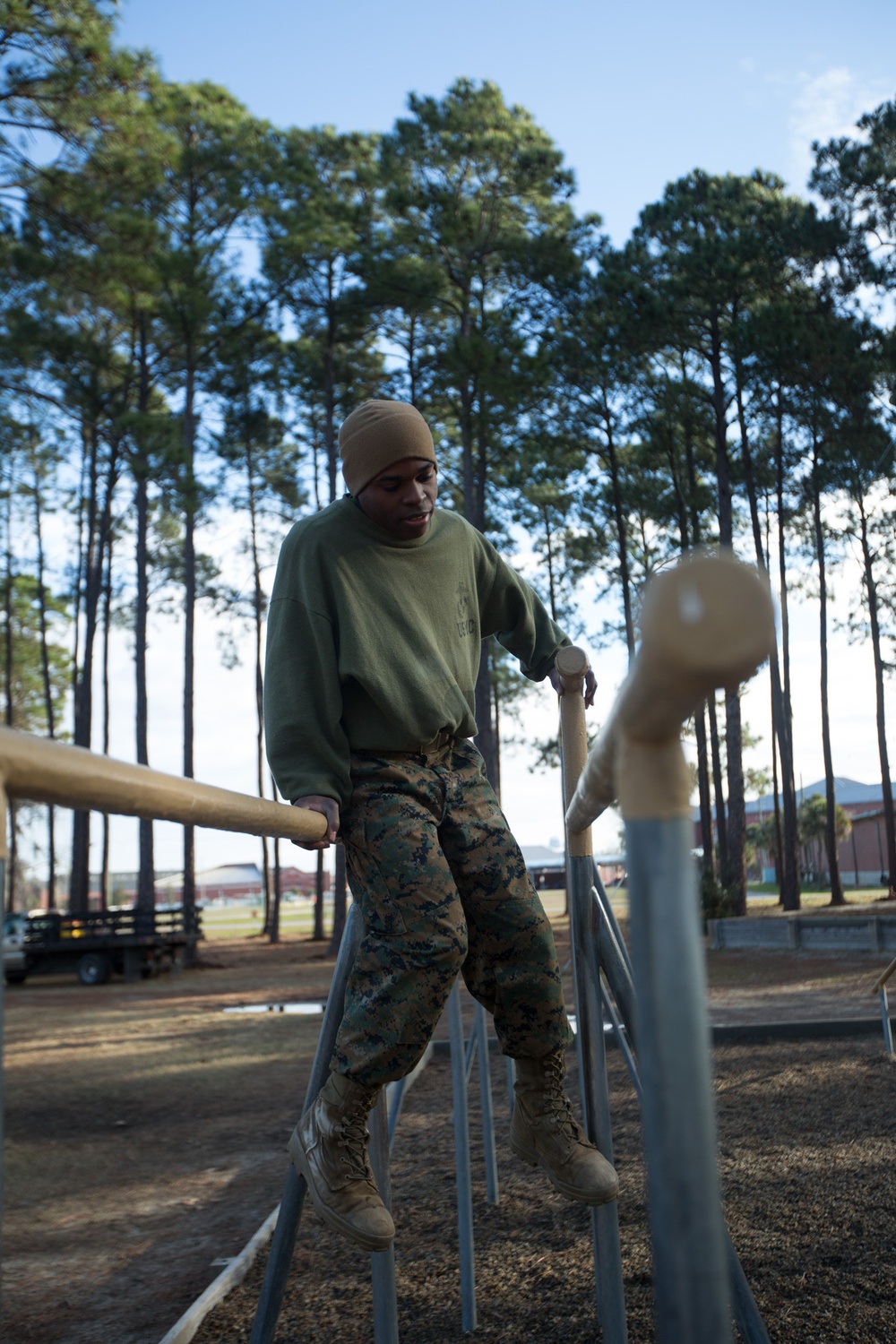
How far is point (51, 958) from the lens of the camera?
18062 millimetres

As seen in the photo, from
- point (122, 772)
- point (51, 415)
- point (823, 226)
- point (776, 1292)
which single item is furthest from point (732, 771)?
point (122, 772)

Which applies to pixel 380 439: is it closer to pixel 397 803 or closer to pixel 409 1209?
pixel 397 803

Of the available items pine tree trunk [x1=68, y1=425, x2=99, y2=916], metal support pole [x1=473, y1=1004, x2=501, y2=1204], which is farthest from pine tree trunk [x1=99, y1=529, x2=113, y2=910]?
metal support pole [x1=473, y1=1004, x2=501, y2=1204]

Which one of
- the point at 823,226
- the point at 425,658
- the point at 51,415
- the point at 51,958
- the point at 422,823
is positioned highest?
the point at 823,226

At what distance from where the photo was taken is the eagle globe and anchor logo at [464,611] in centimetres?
226

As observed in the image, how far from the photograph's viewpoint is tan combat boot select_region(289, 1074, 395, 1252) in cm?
175

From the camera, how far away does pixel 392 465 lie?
210 cm

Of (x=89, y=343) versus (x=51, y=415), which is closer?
(x=89, y=343)

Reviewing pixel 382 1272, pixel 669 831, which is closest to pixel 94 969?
pixel 382 1272

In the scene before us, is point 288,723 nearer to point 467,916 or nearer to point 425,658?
point 425,658

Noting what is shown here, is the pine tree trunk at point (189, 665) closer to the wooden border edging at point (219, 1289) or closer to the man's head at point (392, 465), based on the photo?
the wooden border edging at point (219, 1289)

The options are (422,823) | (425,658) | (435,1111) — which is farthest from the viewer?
(435,1111)

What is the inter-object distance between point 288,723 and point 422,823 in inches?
11.4

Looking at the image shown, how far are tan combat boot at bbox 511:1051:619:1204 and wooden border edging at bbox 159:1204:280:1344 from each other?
0.75 metres
